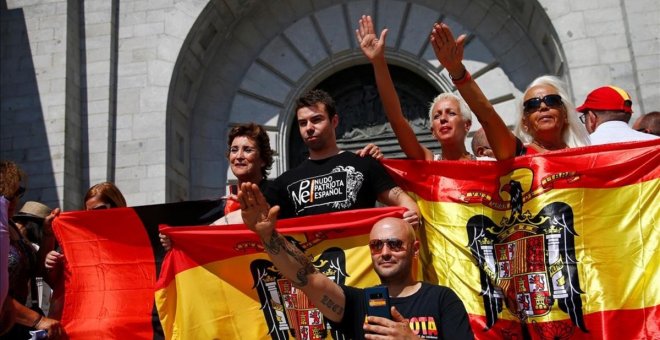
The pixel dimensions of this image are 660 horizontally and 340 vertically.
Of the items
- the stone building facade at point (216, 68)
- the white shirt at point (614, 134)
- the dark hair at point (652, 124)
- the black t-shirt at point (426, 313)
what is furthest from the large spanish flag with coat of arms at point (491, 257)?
the stone building facade at point (216, 68)

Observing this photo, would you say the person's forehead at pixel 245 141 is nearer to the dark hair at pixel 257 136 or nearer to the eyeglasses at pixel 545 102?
the dark hair at pixel 257 136

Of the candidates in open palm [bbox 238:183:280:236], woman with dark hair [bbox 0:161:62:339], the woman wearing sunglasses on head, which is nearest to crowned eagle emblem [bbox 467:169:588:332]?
the woman wearing sunglasses on head

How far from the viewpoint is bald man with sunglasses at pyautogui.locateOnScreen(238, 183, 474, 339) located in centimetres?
400

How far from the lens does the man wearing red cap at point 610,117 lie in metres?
5.98

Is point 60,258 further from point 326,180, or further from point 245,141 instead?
point 326,180

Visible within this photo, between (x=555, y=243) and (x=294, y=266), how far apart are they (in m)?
2.24

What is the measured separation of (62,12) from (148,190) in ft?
11.2

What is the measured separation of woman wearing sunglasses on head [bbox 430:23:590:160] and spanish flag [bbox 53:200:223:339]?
2.94 m

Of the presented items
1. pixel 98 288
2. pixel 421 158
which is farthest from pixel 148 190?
pixel 421 158

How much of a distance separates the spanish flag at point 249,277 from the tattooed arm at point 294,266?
1.15m

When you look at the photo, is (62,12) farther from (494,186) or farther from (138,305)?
(494,186)

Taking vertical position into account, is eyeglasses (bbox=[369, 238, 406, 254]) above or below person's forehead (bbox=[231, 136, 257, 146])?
below

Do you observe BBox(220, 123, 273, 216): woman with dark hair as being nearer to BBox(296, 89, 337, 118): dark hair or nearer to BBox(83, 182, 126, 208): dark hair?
BBox(296, 89, 337, 118): dark hair

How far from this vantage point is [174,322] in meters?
5.95
